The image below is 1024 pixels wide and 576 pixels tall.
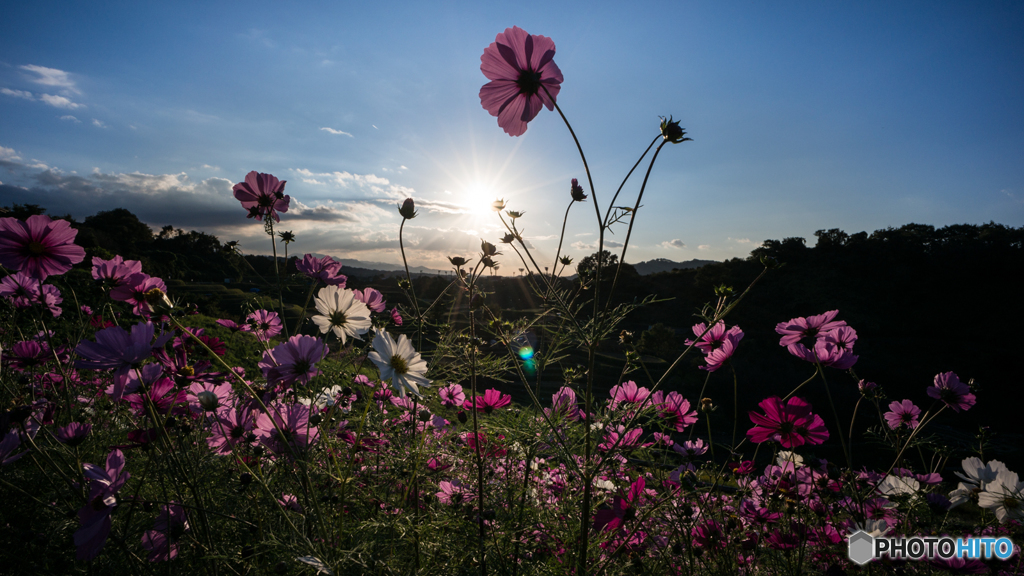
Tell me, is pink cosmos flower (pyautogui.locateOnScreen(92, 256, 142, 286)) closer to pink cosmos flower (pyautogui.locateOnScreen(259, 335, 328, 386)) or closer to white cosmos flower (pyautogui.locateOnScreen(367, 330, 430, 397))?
pink cosmos flower (pyautogui.locateOnScreen(259, 335, 328, 386))

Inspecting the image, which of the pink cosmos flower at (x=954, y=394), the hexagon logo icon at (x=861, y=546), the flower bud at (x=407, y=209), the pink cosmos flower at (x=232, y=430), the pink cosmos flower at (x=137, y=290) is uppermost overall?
the flower bud at (x=407, y=209)

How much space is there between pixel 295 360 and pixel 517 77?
2.50 ft

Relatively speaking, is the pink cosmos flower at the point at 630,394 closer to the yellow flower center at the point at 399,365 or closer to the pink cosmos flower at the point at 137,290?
the yellow flower center at the point at 399,365

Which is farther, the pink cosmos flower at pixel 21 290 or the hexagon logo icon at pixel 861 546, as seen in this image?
the pink cosmos flower at pixel 21 290

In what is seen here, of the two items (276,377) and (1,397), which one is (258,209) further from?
(1,397)

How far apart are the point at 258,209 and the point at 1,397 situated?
1.38 metres

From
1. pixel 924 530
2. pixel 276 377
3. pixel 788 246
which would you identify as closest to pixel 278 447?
pixel 276 377

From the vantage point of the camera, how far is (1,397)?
5.18 feet

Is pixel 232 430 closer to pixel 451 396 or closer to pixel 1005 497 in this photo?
pixel 451 396

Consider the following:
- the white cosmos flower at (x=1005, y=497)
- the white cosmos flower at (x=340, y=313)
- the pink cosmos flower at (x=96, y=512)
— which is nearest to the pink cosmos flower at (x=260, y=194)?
the white cosmos flower at (x=340, y=313)

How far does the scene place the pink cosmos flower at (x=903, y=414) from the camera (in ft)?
5.55

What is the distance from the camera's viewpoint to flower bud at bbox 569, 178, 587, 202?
55.1 inches

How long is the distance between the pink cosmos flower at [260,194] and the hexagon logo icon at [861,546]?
6.04 ft

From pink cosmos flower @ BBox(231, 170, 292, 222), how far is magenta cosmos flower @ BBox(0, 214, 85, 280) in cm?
38
